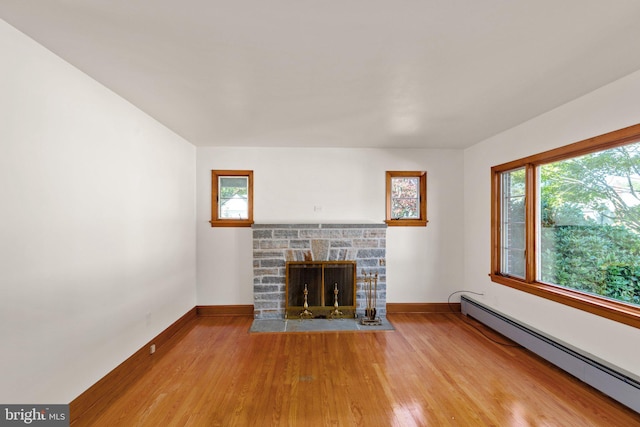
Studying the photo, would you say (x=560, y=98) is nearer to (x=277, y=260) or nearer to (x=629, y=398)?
(x=629, y=398)

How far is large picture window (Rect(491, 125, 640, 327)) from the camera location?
7.18 feet

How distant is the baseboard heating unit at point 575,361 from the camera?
6.71ft

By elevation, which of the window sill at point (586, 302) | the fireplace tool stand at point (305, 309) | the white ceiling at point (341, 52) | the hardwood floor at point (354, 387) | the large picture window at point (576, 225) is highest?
the white ceiling at point (341, 52)

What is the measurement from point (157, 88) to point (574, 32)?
2769 millimetres

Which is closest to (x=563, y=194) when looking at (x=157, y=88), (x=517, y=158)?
(x=517, y=158)

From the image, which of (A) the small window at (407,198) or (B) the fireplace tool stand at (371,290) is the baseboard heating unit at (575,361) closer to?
(B) the fireplace tool stand at (371,290)

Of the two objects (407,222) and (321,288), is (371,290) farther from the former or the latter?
(407,222)

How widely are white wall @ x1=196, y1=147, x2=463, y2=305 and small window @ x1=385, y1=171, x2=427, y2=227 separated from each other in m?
0.09

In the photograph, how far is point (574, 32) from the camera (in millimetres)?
1521

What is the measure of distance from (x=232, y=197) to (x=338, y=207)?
1.59m

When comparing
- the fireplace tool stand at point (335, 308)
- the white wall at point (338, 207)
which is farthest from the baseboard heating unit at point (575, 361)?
the fireplace tool stand at point (335, 308)

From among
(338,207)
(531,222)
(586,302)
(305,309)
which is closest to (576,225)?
(531,222)

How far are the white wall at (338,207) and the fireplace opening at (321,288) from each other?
61cm

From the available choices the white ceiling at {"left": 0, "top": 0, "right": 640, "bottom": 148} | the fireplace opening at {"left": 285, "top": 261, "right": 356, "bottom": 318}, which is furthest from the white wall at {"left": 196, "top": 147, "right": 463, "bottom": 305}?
the white ceiling at {"left": 0, "top": 0, "right": 640, "bottom": 148}
